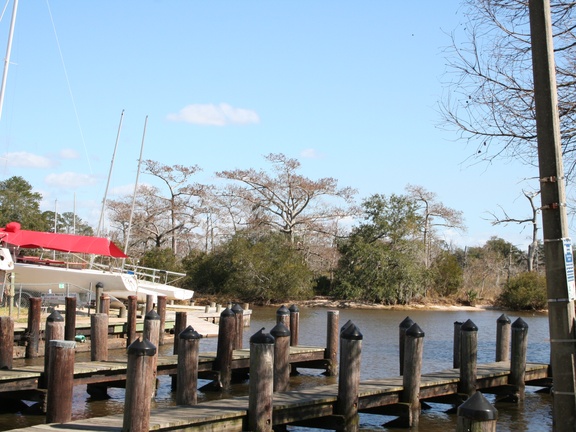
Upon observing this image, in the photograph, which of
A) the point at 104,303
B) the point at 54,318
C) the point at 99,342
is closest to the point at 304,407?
the point at 54,318

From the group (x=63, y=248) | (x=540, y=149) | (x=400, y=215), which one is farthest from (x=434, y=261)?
(x=540, y=149)

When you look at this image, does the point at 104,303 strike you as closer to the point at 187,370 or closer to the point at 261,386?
the point at 187,370

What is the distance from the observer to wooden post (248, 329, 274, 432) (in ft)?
34.7

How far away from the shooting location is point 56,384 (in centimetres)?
1030

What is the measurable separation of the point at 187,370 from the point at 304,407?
1.89m

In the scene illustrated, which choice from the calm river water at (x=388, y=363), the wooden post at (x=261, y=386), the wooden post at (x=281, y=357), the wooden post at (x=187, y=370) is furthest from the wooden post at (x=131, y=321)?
the wooden post at (x=261, y=386)

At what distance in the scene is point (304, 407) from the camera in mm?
11469

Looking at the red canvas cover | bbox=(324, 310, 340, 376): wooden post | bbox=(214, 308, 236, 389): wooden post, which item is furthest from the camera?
the red canvas cover

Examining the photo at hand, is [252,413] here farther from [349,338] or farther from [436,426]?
[436,426]

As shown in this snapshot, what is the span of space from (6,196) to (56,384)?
5543cm

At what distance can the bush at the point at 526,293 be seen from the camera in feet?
157

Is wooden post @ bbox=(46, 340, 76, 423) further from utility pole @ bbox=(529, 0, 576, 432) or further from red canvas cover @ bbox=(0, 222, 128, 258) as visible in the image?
red canvas cover @ bbox=(0, 222, 128, 258)

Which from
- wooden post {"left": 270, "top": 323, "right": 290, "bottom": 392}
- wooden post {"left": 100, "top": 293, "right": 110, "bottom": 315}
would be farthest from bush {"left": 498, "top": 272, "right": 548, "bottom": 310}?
wooden post {"left": 270, "top": 323, "right": 290, "bottom": 392}

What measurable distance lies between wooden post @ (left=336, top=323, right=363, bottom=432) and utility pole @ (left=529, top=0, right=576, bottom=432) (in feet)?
16.7
